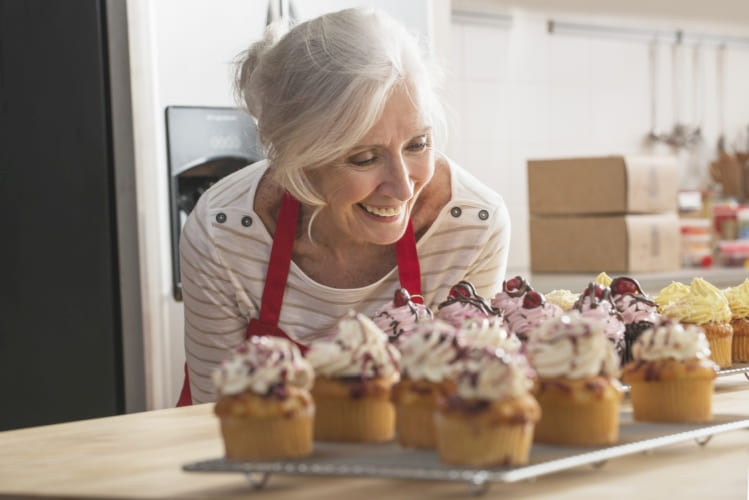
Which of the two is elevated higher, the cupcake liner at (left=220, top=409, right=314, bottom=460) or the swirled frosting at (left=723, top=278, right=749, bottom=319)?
the swirled frosting at (left=723, top=278, right=749, bottom=319)

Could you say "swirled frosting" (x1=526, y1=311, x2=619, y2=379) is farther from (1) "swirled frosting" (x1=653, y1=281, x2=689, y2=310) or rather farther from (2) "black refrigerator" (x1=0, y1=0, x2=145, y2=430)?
(2) "black refrigerator" (x1=0, y1=0, x2=145, y2=430)

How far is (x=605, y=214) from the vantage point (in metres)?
3.53

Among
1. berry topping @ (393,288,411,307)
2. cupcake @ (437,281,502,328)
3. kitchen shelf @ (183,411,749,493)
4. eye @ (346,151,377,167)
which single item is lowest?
kitchen shelf @ (183,411,749,493)

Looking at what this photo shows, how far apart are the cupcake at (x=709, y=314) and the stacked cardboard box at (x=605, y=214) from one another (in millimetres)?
1754

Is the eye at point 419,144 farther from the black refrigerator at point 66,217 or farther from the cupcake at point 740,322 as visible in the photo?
the black refrigerator at point 66,217

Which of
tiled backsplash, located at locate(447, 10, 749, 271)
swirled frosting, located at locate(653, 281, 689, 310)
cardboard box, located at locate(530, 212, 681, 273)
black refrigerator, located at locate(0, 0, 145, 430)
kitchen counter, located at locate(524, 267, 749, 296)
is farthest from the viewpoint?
tiled backsplash, located at locate(447, 10, 749, 271)

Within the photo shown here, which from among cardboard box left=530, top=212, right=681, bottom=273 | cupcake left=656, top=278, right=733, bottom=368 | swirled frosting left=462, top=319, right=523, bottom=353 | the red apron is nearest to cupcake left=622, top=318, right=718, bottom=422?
swirled frosting left=462, top=319, right=523, bottom=353

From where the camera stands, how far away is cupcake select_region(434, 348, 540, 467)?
A: 100 centimetres

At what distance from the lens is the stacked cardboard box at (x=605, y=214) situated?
11.3ft

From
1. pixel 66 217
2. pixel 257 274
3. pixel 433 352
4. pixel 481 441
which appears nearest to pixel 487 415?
pixel 481 441

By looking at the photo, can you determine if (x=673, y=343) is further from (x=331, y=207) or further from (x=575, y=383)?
(x=331, y=207)

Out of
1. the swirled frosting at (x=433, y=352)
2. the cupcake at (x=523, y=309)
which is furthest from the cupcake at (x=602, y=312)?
the swirled frosting at (x=433, y=352)

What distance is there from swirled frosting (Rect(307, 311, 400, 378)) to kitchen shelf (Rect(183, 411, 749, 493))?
Answer: 80 millimetres

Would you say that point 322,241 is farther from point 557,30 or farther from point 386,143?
point 557,30
